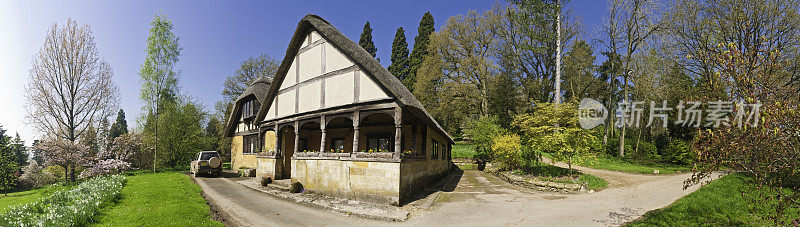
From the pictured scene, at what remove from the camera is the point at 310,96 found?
49.4 ft

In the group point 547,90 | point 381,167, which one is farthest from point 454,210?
point 547,90

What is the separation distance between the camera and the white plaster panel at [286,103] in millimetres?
16484

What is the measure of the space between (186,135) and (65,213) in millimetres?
24418

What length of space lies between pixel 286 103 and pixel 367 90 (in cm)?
710

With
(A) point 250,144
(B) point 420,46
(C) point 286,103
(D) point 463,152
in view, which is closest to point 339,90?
(C) point 286,103

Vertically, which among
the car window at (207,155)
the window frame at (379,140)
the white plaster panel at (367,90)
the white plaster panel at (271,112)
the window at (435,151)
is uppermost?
the white plaster panel at (367,90)

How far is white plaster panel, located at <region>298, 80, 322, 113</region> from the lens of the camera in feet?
47.9

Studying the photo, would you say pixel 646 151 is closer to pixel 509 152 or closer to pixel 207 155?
pixel 509 152

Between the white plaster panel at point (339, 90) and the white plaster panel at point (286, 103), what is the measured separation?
3.62 m

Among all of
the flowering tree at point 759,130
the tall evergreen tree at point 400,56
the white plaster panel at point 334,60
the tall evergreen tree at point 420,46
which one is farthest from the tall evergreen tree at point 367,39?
the flowering tree at point 759,130

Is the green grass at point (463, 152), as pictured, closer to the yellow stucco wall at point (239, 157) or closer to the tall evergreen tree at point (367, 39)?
the yellow stucco wall at point (239, 157)

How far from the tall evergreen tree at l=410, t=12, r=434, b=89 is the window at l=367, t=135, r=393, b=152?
965 inches

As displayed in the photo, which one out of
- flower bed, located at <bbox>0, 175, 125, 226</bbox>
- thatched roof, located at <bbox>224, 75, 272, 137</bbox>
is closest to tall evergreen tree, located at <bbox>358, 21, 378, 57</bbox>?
thatched roof, located at <bbox>224, 75, 272, 137</bbox>

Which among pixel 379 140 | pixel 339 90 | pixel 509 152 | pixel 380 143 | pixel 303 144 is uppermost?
pixel 339 90
